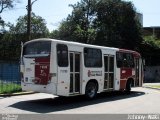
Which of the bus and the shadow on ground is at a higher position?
the bus

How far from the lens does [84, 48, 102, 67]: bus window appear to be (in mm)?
18962

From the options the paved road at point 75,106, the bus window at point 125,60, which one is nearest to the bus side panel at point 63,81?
the paved road at point 75,106

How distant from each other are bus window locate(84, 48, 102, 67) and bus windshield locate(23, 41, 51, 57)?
8.31 ft

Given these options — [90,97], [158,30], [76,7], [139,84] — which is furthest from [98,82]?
[158,30]

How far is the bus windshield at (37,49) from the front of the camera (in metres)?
17.0

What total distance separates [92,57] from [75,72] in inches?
73.6

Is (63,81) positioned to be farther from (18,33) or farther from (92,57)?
(18,33)

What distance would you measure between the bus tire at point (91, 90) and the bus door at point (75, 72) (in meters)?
1.02

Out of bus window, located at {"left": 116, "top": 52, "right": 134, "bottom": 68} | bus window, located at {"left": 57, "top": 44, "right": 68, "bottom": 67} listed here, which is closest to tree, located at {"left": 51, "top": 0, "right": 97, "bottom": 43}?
bus window, located at {"left": 116, "top": 52, "right": 134, "bottom": 68}

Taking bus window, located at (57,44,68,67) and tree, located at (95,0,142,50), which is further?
tree, located at (95,0,142,50)

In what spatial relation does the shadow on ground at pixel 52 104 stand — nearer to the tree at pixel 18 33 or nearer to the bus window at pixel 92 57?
the bus window at pixel 92 57

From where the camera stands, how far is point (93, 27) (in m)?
57.1

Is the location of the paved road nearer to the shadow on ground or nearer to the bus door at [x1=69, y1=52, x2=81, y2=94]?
the shadow on ground

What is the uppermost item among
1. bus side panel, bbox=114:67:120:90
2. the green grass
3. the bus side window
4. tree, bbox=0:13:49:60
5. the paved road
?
tree, bbox=0:13:49:60
